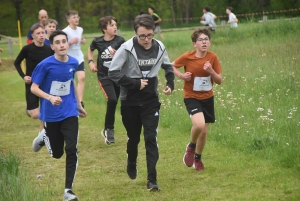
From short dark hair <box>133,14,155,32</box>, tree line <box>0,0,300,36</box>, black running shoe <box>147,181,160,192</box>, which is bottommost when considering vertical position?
tree line <box>0,0,300,36</box>

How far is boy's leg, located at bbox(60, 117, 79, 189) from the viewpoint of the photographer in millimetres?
7398

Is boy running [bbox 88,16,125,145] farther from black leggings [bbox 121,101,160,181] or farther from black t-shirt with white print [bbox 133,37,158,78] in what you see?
black t-shirt with white print [bbox 133,37,158,78]

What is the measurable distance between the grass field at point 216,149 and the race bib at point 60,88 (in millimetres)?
1030

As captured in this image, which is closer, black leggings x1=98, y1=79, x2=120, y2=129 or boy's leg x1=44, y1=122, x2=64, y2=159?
boy's leg x1=44, y1=122, x2=64, y2=159

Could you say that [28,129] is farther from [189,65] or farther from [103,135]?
[189,65]

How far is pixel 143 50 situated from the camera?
7676 mm

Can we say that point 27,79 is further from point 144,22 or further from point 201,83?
point 144,22

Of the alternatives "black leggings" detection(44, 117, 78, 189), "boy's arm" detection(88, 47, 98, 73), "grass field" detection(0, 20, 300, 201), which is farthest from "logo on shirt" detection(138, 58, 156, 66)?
"boy's arm" detection(88, 47, 98, 73)

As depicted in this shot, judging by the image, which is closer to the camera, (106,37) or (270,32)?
(106,37)

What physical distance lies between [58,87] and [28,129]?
19.1ft

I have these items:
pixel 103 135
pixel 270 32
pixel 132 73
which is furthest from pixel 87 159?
pixel 270 32

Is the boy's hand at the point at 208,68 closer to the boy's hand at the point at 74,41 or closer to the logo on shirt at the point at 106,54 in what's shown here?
the logo on shirt at the point at 106,54

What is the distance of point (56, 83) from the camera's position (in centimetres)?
790

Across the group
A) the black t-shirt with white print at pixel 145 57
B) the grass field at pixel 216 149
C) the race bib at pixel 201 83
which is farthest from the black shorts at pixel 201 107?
the black t-shirt with white print at pixel 145 57
